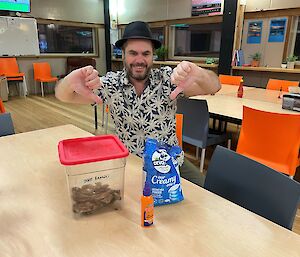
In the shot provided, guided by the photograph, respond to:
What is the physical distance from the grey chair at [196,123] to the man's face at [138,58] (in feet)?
2.82

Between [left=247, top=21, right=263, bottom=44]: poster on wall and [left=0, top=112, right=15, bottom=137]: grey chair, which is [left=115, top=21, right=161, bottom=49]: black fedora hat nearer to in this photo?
[left=0, top=112, right=15, bottom=137]: grey chair

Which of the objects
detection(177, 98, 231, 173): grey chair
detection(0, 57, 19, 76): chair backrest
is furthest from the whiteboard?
detection(177, 98, 231, 173): grey chair

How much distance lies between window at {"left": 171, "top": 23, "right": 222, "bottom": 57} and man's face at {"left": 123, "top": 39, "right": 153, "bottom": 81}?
170 inches

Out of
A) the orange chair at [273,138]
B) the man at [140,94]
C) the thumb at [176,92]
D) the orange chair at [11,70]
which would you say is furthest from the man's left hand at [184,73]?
the orange chair at [11,70]

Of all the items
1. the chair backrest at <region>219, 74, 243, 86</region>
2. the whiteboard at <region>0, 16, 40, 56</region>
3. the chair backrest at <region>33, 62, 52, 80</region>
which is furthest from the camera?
the chair backrest at <region>33, 62, 52, 80</region>

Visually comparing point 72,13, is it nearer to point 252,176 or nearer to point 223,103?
point 223,103

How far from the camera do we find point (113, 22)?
300 inches

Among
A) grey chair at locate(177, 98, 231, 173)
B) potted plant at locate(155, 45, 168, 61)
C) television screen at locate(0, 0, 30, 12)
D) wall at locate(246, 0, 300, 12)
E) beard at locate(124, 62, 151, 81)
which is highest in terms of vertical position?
television screen at locate(0, 0, 30, 12)

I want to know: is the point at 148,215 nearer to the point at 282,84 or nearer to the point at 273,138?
the point at 273,138

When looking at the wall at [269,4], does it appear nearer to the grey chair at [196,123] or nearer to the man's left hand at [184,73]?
the grey chair at [196,123]

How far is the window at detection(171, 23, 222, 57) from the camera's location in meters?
5.62

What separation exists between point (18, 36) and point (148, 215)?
22.5 feet

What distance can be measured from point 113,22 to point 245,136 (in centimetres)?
659

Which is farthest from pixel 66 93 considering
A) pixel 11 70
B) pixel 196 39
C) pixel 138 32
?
pixel 11 70
